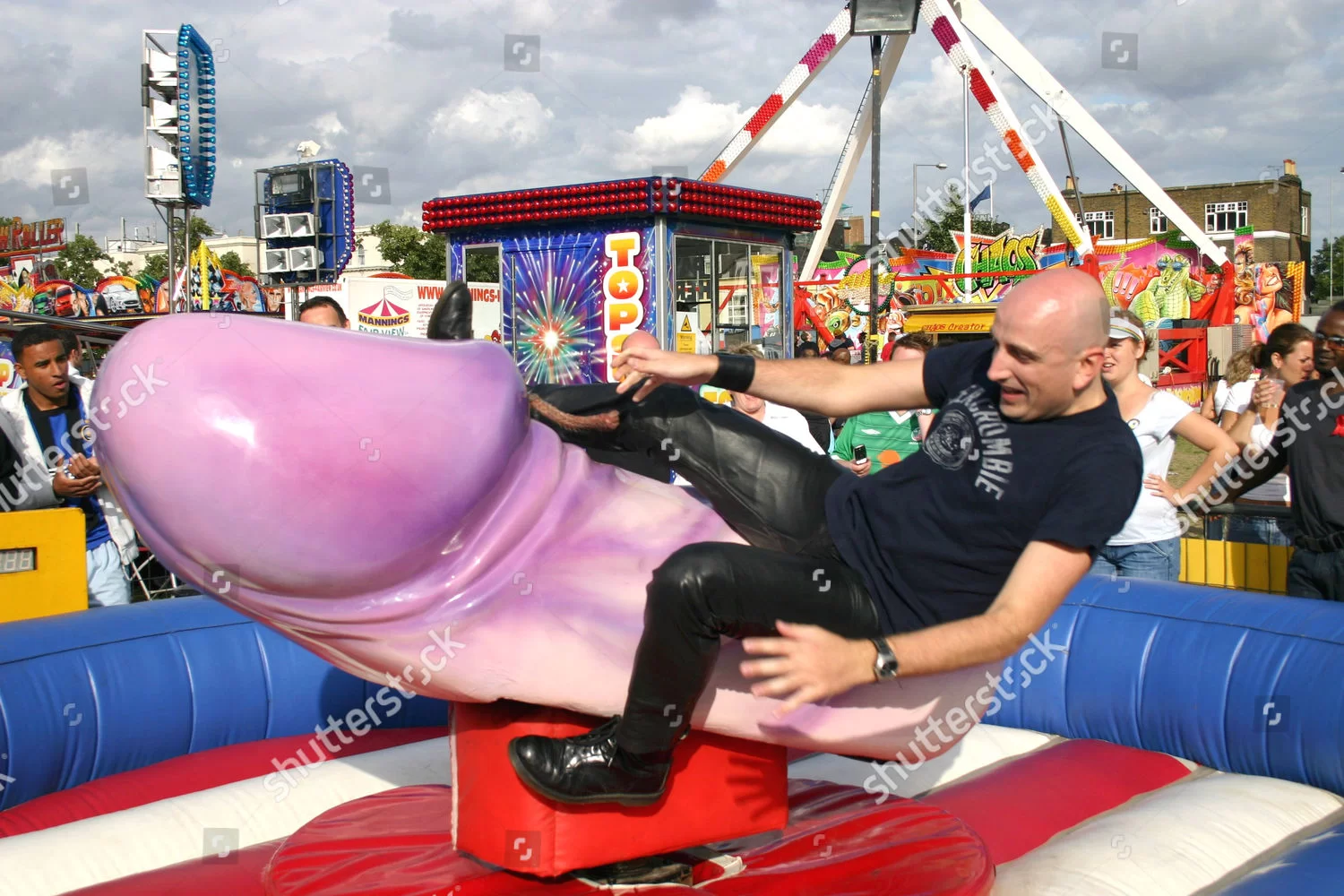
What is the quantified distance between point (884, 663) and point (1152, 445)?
2.72m

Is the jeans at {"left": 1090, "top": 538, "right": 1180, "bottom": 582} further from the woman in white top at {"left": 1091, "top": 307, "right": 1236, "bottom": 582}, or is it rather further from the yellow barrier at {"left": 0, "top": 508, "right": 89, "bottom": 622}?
the yellow barrier at {"left": 0, "top": 508, "right": 89, "bottom": 622}

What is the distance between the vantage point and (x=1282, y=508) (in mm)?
5191

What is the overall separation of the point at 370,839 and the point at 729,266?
10.3 meters

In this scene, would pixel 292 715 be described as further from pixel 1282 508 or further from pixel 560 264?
pixel 560 264

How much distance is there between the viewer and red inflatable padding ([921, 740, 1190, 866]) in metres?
2.99

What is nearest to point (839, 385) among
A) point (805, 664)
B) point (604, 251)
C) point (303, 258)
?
point (805, 664)

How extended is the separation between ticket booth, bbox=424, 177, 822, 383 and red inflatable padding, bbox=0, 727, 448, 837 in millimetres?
6373

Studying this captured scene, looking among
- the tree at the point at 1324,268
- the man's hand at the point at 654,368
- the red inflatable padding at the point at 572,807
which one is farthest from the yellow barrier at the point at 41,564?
the tree at the point at 1324,268

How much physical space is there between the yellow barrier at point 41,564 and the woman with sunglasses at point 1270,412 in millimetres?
4279

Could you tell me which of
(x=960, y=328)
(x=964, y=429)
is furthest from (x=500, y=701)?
(x=960, y=328)

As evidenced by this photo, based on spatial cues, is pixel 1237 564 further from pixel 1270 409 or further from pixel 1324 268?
pixel 1324 268

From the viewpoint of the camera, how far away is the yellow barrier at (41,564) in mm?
3822

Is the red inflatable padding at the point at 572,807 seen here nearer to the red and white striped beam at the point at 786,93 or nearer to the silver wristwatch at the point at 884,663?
the silver wristwatch at the point at 884,663

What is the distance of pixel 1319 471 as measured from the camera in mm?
3719
